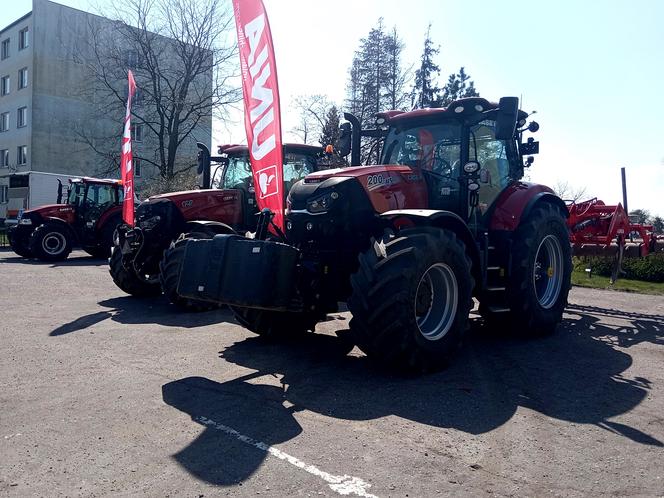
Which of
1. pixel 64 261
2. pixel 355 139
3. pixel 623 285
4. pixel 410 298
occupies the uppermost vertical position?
pixel 355 139

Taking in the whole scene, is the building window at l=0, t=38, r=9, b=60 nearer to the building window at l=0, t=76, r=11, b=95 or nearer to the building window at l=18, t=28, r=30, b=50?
the building window at l=0, t=76, r=11, b=95

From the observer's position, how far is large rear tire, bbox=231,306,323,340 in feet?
21.8

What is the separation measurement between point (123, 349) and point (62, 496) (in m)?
3.55

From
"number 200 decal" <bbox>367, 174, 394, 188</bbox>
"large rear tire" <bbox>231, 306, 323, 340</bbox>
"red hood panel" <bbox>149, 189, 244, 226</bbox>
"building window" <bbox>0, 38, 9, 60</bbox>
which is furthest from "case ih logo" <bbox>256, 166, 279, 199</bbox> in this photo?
"building window" <bbox>0, 38, 9, 60</bbox>

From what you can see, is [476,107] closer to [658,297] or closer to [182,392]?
[182,392]

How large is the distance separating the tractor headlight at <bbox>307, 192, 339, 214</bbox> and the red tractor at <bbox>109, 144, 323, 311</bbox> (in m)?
3.07

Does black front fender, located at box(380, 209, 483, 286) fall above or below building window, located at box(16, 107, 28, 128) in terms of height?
below

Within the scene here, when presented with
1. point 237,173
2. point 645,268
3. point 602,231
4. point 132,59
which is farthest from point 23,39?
point 602,231

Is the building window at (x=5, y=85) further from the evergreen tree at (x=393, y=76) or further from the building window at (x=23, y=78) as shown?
the evergreen tree at (x=393, y=76)

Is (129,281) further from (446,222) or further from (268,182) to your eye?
(446,222)

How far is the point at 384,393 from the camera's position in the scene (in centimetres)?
492

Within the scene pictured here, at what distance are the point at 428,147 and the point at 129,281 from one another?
5.89 meters

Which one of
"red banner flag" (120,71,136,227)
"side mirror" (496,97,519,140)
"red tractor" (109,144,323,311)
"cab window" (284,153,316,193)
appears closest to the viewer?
"side mirror" (496,97,519,140)

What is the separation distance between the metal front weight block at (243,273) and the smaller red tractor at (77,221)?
45.0 feet
